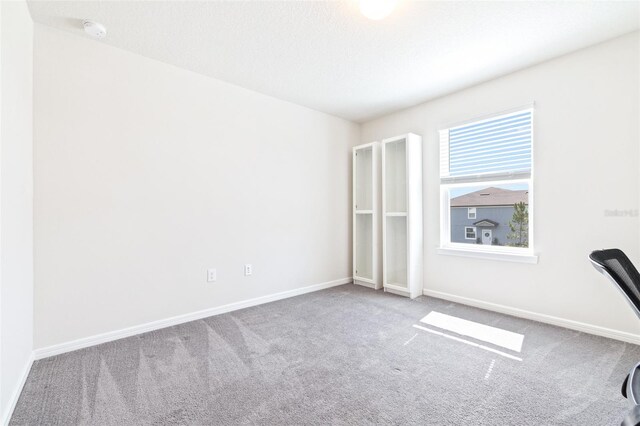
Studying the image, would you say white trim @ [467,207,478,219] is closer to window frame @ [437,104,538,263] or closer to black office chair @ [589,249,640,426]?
window frame @ [437,104,538,263]

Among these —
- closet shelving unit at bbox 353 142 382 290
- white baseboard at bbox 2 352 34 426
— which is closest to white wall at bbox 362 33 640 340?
closet shelving unit at bbox 353 142 382 290

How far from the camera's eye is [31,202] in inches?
84.5

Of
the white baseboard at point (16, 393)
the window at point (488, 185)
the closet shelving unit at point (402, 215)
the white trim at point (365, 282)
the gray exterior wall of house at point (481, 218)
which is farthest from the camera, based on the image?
the white trim at point (365, 282)

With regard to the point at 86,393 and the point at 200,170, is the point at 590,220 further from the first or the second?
the point at 86,393

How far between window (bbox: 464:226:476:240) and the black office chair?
84.4 inches

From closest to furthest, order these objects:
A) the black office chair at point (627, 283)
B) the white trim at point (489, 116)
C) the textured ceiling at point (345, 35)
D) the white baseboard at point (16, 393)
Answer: the black office chair at point (627, 283)
the white baseboard at point (16, 393)
the textured ceiling at point (345, 35)
the white trim at point (489, 116)

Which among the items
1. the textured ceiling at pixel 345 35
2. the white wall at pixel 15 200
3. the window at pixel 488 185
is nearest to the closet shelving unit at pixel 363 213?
the window at pixel 488 185

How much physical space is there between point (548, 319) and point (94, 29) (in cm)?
461

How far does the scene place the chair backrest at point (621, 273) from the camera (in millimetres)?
1147

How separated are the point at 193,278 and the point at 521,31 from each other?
11.8 feet

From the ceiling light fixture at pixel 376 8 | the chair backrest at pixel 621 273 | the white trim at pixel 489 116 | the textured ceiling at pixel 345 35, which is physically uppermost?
the textured ceiling at pixel 345 35

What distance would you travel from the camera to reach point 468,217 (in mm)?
3471

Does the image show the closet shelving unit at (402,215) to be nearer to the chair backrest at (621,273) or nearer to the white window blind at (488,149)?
the white window blind at (488,149)

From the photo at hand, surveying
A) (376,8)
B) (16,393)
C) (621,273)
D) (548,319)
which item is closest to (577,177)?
(548,319)
